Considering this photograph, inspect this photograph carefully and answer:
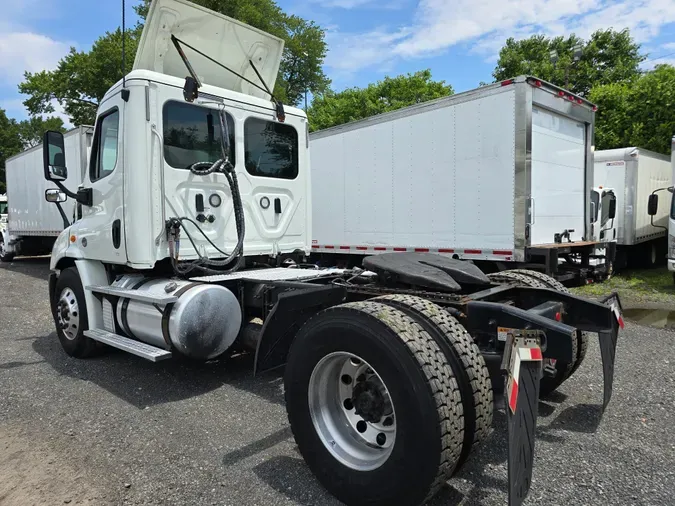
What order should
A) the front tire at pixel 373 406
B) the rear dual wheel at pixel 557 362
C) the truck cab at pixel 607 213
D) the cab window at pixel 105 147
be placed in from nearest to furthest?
the front tire at pixel 373 406 < the rear dual wheel at pixel 557 362 < the cab window at pixel 105 147 < the truck cab at pixel 607 213

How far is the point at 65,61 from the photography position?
1063 inches

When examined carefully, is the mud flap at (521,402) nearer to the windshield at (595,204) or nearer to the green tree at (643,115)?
the windshield at (595,204)

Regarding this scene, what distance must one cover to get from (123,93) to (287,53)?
31.0m

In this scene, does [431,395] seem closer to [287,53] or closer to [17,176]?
[17,176]

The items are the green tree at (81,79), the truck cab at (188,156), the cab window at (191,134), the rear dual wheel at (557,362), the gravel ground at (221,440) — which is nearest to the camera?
the gravel ground at (221,440)

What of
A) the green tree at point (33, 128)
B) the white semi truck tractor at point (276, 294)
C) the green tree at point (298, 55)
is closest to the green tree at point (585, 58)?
the green tree at point (298, 55)

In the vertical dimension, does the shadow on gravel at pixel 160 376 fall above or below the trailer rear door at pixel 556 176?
below

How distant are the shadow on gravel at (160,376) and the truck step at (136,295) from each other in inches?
32.8

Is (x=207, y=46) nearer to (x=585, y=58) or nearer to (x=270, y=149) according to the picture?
(x=270, y=149)

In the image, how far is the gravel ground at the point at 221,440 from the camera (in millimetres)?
2871

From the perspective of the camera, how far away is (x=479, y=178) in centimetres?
761

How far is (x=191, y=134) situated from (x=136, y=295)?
1660 millimetres

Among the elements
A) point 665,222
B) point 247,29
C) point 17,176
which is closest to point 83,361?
point 247,29

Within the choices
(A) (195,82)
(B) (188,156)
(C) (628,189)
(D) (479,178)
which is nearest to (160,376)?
(B) (188,156)
